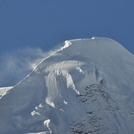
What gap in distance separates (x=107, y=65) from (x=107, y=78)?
2.38m

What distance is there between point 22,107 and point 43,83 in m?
3.97

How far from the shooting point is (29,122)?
94.4 m

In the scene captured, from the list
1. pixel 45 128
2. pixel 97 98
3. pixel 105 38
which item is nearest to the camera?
pixel 45 128

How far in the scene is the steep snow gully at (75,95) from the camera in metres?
94.9

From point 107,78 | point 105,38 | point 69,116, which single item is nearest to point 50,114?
point 69,116

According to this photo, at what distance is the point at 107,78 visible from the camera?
101 meters

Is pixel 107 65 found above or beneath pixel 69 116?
above

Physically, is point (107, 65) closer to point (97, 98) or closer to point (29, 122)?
point (97, 98)

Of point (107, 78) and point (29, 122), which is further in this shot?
point (107, 78)

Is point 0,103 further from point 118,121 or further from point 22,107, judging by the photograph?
point 118,121

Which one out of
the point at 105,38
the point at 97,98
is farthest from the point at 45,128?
the point at 105,38

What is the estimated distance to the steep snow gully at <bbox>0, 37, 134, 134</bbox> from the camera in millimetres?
94875

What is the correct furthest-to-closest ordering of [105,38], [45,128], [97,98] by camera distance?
[105,38] → [97,98] → [45,128]

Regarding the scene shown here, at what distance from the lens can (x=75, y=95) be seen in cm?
9794
